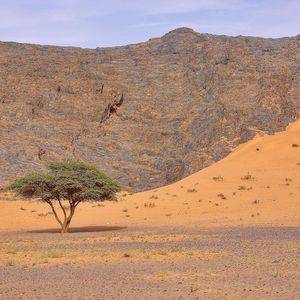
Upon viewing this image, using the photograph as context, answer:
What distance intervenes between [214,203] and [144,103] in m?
29.1

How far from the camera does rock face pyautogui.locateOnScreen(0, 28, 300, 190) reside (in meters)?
62.8

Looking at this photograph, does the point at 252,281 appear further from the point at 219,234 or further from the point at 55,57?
the point at 55,57

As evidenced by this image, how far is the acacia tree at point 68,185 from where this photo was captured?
110ft

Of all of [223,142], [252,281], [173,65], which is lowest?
[252,281]

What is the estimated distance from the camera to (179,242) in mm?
25266

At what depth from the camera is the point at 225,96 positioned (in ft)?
233

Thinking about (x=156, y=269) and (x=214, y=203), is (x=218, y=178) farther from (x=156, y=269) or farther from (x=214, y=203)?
(x=156, y=269)

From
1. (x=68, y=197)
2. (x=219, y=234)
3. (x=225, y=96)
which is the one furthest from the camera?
(x=225, y=96)

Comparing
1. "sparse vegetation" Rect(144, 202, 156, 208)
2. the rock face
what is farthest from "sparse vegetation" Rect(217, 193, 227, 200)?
the rock face

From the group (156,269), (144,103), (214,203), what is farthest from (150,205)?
(156,269)

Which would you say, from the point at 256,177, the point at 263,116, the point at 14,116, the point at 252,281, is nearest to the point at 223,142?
the point at 263,116

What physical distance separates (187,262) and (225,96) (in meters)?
54.4

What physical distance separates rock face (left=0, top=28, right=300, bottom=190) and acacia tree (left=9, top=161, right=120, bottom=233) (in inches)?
864

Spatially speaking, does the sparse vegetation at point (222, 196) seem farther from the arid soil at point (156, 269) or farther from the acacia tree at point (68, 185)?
the arid soil at point (156, 269)
